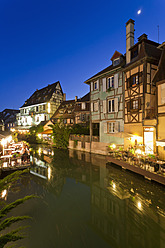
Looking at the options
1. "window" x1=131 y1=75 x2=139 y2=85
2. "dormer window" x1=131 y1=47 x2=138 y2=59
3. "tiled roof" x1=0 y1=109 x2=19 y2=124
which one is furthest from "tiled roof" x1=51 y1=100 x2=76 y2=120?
"tiled roof" x1=0 y1=109 x2=19 y2=124

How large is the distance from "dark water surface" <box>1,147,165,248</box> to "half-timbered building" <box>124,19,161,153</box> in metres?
4.48

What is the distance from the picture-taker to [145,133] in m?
13.8

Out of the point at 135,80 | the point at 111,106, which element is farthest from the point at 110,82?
the point at 135,80

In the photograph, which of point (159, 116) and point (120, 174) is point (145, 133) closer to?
point (159, 116)

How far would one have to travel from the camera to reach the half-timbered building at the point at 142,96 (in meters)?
13.4

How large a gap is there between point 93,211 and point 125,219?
159 centimetres

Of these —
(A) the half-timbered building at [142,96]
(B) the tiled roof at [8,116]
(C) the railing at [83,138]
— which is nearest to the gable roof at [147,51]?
(A) the half-timbered building at [142,96]

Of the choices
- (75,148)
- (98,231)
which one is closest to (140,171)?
(98,231)

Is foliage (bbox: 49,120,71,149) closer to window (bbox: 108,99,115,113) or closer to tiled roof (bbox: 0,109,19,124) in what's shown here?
window (bbox: 108,99,115,113)

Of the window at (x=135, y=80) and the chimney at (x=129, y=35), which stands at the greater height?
the chimney at (x=129, y=35)

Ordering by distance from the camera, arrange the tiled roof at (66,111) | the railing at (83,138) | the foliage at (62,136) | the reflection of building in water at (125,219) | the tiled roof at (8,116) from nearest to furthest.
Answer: the reflection of building in water at (125,219)
the railing at (83,138)
the foliage at (62,136)
the tiled roof at (66,111)
the tiled roof at (8,116)

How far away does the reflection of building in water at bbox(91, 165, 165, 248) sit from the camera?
521cm

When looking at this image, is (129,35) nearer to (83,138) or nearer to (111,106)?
(111,106)

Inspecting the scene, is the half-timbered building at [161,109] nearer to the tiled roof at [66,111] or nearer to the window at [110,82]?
the window at [110,82]
